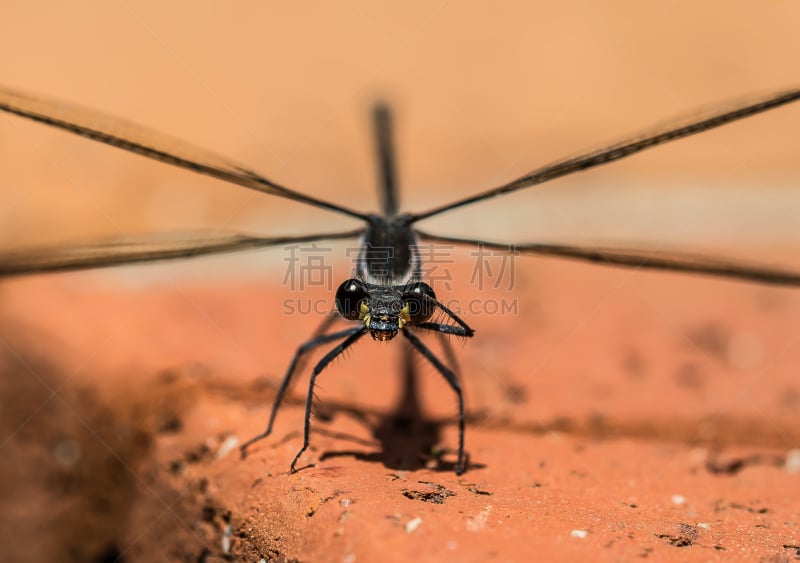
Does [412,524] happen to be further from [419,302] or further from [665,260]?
[665,260]

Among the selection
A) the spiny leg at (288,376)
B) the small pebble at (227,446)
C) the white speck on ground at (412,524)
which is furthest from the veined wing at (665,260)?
the white speck on ground at (412,524)

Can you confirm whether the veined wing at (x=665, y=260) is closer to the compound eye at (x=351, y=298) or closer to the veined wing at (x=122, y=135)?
the compound eye at (x=351, y=298)

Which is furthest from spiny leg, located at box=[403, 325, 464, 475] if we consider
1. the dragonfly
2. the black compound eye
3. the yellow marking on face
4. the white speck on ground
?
the white speck on ground

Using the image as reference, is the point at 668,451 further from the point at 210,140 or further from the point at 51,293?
the point at 210,140

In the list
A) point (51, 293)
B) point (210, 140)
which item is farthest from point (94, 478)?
point (210, 140)

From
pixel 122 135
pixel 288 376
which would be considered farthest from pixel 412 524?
pixel 122 135

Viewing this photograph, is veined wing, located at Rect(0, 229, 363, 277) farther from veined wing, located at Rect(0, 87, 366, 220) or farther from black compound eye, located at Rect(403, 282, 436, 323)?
black compound eye, located at Rect(403, 282, 436, 323)
